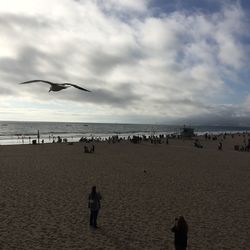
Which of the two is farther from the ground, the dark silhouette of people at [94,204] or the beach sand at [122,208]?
the dark silhouette of people at [94,204]

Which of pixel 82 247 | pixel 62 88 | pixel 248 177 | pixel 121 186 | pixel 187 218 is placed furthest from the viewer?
pixel 248 177

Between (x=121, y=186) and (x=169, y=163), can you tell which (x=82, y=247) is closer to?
(x=121, y=186)

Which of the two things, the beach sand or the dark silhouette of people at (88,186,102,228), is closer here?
the beach sand

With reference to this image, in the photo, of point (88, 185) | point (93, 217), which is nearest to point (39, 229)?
point (93, 217)

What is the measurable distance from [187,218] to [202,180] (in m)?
8.58

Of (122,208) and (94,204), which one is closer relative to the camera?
(94,204)

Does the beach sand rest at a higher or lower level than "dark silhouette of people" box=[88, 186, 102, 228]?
lower

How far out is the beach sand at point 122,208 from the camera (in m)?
10.6

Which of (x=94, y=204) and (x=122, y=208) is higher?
(x=94, y=204)

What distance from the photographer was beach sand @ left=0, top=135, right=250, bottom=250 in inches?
416

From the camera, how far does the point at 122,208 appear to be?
14.1 meters

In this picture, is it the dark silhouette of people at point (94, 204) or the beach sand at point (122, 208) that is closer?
the beach sand at point (122, 208)

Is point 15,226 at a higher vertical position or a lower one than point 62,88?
Result: lower

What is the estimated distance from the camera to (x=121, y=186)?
738 inches
